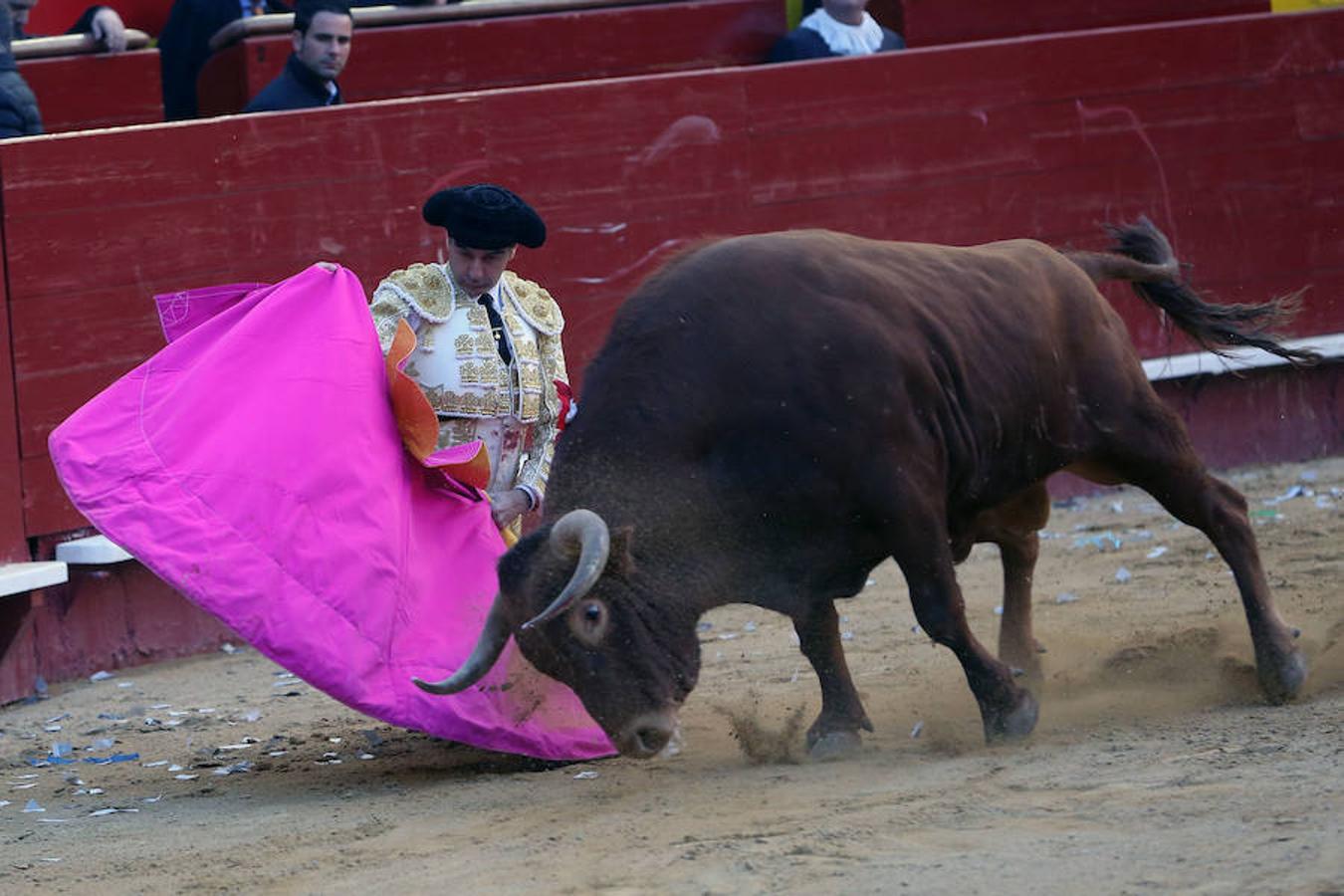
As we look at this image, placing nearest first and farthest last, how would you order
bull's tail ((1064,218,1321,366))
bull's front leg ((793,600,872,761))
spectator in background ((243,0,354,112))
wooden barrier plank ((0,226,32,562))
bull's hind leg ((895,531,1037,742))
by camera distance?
bull's hind leg ((895,531,1037,742))
bull's front leg ((793,600,872,761))
bull's tail ((1064,218,1321,366))
wooden barrier plank ((0,226,32,562))
spectator in background ((243,0,354,112))

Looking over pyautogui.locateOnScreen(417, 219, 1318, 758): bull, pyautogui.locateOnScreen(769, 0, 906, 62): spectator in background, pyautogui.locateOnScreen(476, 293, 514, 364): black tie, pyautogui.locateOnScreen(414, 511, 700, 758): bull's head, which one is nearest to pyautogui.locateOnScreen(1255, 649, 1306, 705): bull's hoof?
pyautogui.locateOnScreen(417, 219, 1318, 758): bull

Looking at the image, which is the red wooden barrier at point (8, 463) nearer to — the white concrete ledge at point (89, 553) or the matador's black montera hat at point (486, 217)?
the white concrete ledge at point (89, 553)

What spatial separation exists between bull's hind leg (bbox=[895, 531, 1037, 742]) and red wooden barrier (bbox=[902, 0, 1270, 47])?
3.49m

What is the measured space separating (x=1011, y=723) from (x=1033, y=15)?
388 cm

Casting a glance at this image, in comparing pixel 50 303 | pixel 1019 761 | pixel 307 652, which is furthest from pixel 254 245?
pixel 1019 761

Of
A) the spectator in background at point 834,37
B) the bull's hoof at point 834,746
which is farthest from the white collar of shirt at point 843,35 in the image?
the bull's hoof at point 834,746

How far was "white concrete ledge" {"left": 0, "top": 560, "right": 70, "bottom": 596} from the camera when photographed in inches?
195

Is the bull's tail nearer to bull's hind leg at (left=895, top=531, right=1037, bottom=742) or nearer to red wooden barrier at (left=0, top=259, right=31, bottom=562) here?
bull's hind leg at (left=895, top=531, right=1037, bottom=742)

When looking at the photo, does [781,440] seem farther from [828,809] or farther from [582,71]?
[582,71]

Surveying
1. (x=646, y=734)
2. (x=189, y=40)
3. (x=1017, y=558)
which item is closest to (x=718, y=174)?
(x=189, y=40)

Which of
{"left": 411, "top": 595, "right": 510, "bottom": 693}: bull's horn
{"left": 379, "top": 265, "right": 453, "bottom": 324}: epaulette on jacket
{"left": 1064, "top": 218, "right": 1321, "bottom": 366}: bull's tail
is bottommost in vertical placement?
{"left": 411, "top": 595, "right": 510, "bottom": 693}: bull's horn

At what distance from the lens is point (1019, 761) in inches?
140

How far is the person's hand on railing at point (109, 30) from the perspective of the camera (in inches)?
235

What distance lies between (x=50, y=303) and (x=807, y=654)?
231cm
